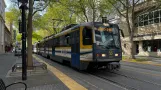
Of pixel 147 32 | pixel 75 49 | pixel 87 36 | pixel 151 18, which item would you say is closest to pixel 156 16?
pixel 151 18

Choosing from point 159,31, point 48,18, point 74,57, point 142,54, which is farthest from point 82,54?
point 48,18

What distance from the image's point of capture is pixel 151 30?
3731 cm

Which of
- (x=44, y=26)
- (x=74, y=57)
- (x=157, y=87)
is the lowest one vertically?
(x=157, y=87)

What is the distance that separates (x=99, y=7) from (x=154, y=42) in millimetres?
10890

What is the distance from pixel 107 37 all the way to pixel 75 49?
8.13 ft

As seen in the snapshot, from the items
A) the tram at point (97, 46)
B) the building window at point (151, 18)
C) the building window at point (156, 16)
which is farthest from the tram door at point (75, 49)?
the building window at point (156, 16)

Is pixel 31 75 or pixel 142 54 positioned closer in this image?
pixel 31 75

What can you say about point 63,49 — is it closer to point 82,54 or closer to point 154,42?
point 82,54

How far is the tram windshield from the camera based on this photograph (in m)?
13.4

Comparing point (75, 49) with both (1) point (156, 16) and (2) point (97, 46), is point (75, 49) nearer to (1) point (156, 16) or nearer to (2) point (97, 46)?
(2) point (97, 46)

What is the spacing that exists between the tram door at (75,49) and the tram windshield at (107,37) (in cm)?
153

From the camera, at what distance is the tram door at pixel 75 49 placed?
14.5 m

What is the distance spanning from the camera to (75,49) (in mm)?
15109

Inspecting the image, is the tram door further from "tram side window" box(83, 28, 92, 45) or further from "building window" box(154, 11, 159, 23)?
"building window" box(154, 11, 159, 23)
